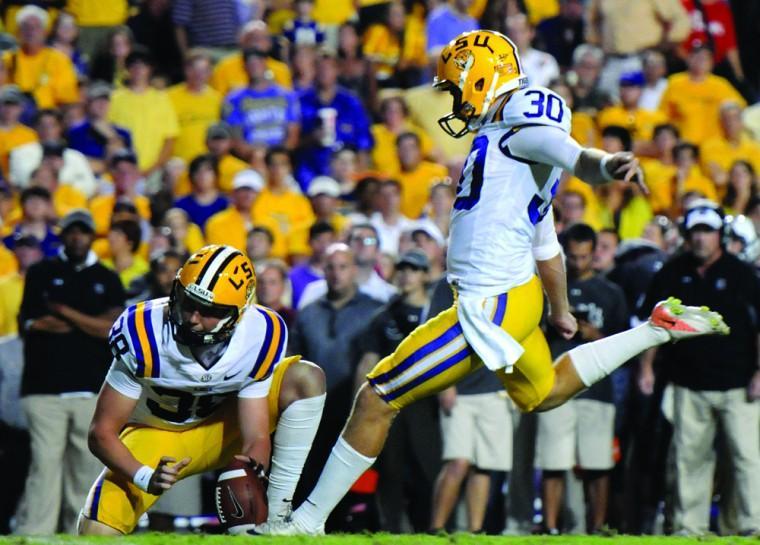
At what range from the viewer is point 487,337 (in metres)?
5.96

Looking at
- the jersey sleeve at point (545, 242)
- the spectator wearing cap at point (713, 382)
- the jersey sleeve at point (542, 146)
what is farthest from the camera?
the spectator wearing cap at point (713, 382)

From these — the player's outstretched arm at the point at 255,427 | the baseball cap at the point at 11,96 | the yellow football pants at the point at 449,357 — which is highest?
the baseball cap at the point at 11,96

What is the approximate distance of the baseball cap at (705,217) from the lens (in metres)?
8.83

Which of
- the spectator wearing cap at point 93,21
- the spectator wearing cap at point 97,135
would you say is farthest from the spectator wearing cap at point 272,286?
the spectator wearing cap at point 93,21

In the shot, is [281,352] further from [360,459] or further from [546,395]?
[546,395]

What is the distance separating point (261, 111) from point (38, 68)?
1.97 meters

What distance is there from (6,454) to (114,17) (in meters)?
5.38

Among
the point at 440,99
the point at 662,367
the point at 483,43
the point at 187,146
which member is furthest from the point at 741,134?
the point at 483,43

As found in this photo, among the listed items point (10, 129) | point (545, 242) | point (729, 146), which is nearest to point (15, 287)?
point (10, 129)

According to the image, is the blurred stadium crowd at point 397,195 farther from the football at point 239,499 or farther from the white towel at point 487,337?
the football at point 239,499

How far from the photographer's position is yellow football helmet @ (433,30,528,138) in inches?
239

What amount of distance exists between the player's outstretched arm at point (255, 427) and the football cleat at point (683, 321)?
64.3 inches

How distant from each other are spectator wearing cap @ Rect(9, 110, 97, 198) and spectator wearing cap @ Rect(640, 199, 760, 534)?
4.85 metres

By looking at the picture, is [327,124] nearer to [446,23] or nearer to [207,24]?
[446,23]
